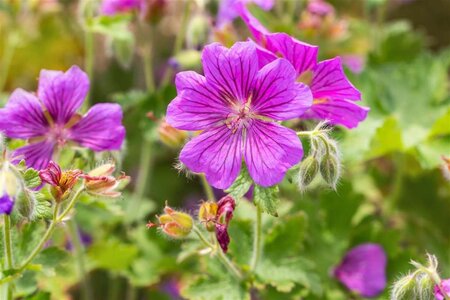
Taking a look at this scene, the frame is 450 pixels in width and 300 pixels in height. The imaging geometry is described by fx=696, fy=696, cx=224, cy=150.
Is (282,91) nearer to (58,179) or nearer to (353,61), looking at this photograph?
(58,179)

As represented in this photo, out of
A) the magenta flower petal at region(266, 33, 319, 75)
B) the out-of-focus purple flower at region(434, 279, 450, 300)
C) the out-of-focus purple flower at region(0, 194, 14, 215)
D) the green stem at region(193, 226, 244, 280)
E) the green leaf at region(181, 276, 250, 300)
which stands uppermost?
the magenta flower petal at region(266, 33, 319, 75)

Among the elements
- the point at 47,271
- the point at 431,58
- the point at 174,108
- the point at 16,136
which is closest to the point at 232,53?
the point at 174,108

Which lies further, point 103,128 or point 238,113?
point 103,128

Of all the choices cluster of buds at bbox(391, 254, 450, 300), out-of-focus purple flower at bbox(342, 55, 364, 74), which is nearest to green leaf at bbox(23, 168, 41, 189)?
cluster of buds at bbox(391, 254, 450, 300)

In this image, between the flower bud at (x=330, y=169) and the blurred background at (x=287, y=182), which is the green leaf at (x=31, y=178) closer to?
the blurred background at (x=287, y=182)

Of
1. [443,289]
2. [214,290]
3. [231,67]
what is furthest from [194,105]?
[443,289]

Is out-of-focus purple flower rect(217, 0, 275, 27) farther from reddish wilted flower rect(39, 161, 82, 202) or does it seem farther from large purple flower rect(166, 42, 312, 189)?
reddish wilted flower rect(39, 161, 82, 202)
